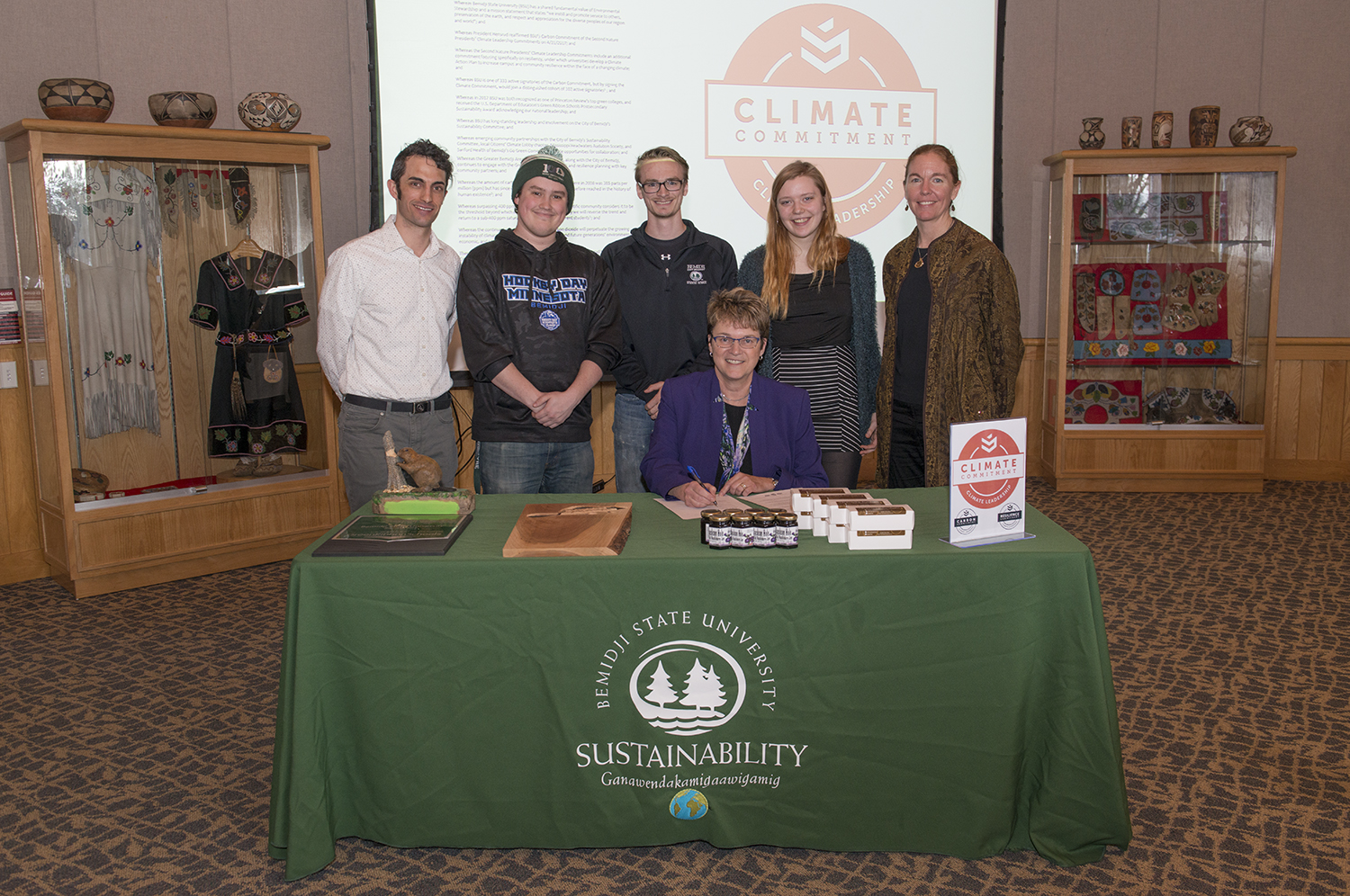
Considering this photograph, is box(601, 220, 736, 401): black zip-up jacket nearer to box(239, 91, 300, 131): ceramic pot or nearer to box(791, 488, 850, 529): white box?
box(791, 488, 850, 529): white box

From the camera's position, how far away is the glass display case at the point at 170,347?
3.91 metres

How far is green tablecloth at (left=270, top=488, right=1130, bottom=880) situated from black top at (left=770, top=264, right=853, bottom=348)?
1218 mm

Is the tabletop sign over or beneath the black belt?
beneath

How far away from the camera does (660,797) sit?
6.57 feet

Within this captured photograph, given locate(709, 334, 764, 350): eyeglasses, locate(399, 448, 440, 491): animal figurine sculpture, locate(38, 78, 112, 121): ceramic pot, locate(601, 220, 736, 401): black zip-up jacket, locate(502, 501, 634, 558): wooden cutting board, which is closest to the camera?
locate(502, 501, 634, 558): wooden cutting board

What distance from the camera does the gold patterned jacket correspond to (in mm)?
2906

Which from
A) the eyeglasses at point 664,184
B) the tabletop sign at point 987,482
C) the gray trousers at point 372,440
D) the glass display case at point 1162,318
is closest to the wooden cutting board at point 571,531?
the tabletop sign at point 987,482

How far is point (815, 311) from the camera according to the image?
10.1 ft

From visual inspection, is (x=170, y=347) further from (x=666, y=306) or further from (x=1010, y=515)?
(x=1010, y=515)

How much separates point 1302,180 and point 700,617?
18.6ft

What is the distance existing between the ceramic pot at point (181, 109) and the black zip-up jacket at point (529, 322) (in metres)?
1.91

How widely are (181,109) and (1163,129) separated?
16.4ft

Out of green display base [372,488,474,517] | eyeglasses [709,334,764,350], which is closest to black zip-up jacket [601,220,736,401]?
eyeglasses [709,334,764,350]

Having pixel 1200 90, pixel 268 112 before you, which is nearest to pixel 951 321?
pixel 268 112
